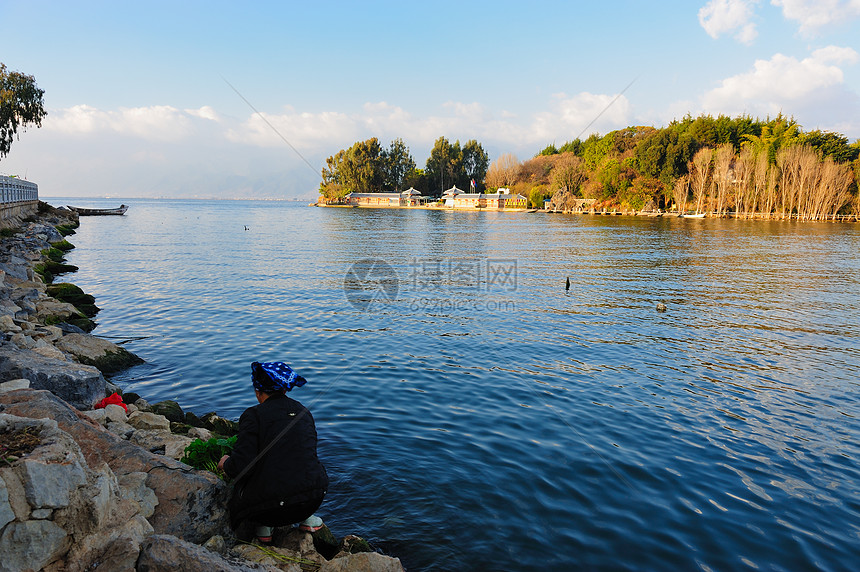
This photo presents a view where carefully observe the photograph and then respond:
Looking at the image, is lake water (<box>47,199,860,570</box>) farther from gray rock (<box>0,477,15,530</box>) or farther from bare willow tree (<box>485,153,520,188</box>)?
bare willow tree (<box>485,153,520,188</box>)

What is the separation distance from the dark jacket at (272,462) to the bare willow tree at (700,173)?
130 meters

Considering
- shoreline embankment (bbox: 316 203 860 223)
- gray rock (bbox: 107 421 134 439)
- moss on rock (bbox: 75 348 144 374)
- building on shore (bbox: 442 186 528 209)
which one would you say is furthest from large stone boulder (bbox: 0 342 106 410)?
building on shore (bbox: 442 186 528 209)

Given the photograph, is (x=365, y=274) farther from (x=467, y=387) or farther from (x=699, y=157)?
(x=699, y=157)

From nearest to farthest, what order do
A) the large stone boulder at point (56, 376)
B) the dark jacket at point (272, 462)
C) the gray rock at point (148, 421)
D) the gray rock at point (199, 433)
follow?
the dark jacket at point (272, 462) → the large stone boulder at point (56, 376) → the gray rock at point (148, 421) → the gray rock at point (199, 433)

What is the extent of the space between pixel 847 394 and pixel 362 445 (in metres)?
12.8

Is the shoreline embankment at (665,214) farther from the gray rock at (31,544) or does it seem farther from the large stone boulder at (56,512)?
the gray rock at (31,544)

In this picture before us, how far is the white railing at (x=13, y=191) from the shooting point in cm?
4402

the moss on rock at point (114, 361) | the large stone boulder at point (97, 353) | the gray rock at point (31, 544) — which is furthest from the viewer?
the moss on rock at point (114, 361)

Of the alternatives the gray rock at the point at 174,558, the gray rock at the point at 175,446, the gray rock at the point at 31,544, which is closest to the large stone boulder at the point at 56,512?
the gray rock at the point at 31,544

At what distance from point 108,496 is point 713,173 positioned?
440 ft

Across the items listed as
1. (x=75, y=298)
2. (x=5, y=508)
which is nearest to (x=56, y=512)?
(x=5, y=508)

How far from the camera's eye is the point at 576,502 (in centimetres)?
836

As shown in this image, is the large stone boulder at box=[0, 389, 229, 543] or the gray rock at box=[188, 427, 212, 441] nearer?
the large stone boulder at box=[0, 389, 229, 543]

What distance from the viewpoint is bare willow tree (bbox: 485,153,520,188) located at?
19138cm
